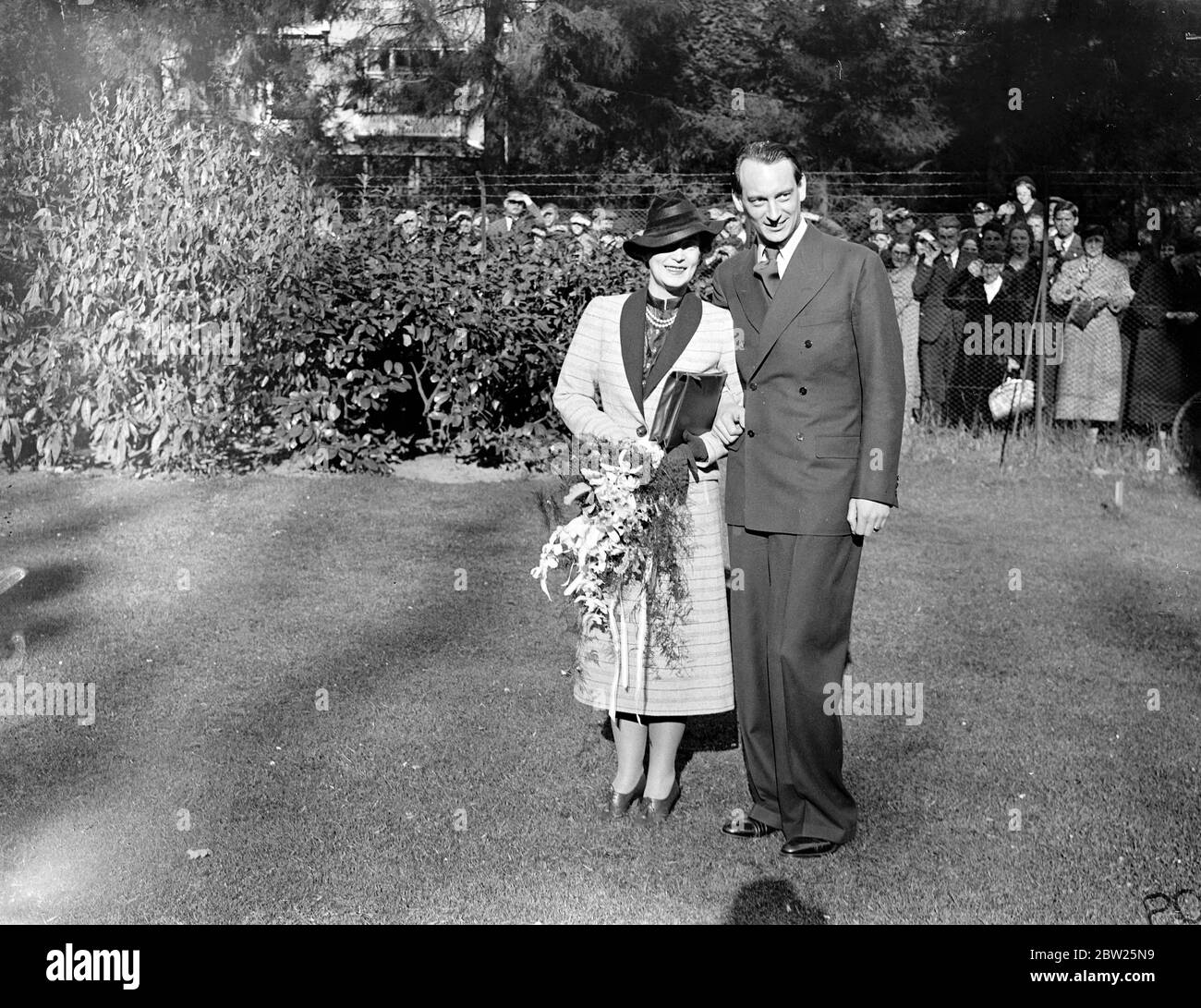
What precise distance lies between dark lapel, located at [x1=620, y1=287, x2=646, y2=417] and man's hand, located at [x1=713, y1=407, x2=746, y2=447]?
267 millimetres

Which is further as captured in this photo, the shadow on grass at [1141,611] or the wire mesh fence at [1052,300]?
the wire mesh fence at [1052,300]

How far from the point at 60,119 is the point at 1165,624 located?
8.80m

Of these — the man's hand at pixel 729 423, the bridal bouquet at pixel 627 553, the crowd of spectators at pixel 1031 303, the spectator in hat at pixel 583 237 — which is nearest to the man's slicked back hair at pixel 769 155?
the man's hand at pixel 729 423

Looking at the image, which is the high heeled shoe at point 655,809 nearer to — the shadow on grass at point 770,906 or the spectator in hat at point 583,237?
the shadow on grass at point 770,906

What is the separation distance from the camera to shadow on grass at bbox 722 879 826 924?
15.1 feet

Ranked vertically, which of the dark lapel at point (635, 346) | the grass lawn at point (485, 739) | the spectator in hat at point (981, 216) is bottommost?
the grass lawn at point (485, 739)

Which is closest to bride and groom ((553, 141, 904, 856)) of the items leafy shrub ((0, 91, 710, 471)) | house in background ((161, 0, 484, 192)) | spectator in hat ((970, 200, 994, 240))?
leafy shrub ((0, 91, 710, 471))

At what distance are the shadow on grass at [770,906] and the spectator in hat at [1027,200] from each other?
9644 millimetres

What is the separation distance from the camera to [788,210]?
479cm

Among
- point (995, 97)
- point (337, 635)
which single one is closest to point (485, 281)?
point (337, 635)

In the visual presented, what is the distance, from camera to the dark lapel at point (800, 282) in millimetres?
4805

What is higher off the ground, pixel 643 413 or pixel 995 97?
pixel 995 97

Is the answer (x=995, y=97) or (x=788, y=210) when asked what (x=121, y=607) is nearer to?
(x=788, y=210)

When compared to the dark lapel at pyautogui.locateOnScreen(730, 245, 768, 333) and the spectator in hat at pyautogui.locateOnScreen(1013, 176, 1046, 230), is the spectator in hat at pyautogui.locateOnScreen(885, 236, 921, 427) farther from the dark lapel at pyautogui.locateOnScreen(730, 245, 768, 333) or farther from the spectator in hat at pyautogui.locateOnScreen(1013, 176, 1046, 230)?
the dark lapel at pyautogui.locateOnScreen(730, 245, 768, 333)
